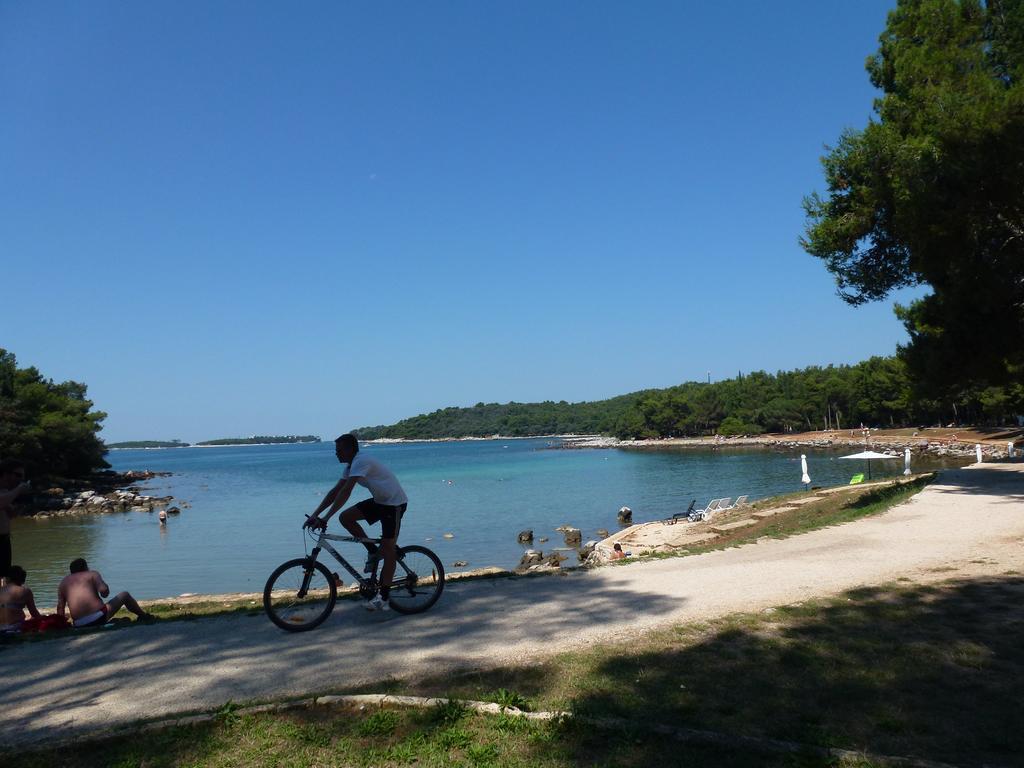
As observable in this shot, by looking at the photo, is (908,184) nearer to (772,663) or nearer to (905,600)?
(905,600)

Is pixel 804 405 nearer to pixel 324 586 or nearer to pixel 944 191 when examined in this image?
pixel 944 191

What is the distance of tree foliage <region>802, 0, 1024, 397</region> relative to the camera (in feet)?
39.7

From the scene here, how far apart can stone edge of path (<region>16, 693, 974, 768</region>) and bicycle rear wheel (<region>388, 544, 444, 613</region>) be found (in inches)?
97.0

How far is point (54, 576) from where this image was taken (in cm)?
2216

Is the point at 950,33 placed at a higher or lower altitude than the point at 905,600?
higher

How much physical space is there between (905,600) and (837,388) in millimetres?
104538

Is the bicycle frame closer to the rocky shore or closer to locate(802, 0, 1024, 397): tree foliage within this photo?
locate(802, 0, 1024, 397): tree foliage

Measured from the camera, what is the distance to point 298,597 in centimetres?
680

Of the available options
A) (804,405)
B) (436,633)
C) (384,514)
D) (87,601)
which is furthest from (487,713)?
(804,405)

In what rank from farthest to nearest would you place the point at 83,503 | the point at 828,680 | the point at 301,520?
the point at 83,503, the point at 301,520, the point at 828,680

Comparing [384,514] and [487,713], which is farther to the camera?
[384,514]

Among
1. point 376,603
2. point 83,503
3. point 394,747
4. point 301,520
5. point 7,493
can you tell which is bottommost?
point 301,520

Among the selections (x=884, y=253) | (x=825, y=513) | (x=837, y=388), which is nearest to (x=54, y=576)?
(x=825, y=513)

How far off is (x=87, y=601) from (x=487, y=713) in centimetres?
578
